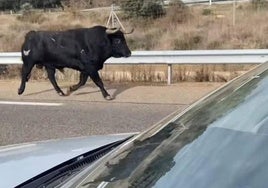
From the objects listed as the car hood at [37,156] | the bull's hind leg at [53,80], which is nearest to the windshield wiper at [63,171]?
the car hood at [37,156]

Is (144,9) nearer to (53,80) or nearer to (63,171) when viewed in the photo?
(53,80)

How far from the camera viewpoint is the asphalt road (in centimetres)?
888

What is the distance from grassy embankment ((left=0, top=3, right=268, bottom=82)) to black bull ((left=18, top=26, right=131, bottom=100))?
2113 mm

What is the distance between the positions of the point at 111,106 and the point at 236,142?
9.07m

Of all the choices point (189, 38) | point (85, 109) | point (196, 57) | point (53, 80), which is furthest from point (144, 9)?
point (85, 109)

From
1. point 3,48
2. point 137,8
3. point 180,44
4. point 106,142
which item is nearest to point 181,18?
point 137,8

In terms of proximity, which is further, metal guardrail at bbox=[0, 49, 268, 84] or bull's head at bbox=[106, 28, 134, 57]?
metal guardrail at bbox=[0, 49, 268, 84]

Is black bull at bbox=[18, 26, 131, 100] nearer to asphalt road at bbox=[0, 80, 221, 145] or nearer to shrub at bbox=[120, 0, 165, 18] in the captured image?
asphalt road at bbox=[0, 80, 221, 145]

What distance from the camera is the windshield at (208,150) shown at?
182cm

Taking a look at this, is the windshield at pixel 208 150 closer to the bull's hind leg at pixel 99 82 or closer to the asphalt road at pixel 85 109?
the asphalt road at pixel 85 109

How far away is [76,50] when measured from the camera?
1224 cm

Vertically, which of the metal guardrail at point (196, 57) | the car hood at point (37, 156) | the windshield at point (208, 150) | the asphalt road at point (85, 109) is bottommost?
the asphalt road at point (85, 109)

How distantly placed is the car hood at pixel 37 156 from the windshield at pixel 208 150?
48 centimetres

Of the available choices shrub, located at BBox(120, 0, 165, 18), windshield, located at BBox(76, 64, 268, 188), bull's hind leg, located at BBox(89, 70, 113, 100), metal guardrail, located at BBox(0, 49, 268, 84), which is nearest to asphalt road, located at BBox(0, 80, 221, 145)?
bull's hind leg, located at BBox(89, 70, 113, 100)
